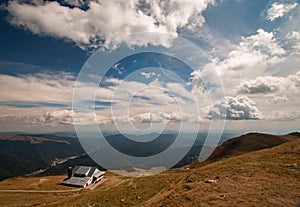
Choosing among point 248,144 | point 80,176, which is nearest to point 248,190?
point 80,176

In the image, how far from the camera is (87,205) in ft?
124

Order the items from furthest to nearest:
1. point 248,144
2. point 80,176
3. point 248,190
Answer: point 248,144 < point 80,176 < point 248,190

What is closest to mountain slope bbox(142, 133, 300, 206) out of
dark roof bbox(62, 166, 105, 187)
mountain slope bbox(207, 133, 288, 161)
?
dark roof bbox(62, 166, 105, 187)

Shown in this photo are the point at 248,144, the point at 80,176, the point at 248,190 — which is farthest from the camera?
the point at 248,144

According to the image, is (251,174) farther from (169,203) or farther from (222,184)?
(169,203)

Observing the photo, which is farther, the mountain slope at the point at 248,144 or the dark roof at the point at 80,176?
the mountain slope at the point at 248,144

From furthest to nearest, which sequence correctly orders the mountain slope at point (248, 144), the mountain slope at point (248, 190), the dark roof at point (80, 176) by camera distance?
the mountain slope at point (248, 144) < the dark roof at point (80, 176) < the mountain slope at point (248, 190)

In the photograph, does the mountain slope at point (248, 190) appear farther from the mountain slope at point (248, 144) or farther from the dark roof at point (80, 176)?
the mountain slope at point (248, 144)

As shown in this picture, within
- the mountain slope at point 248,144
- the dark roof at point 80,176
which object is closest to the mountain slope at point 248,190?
the dark roof at point 80,176

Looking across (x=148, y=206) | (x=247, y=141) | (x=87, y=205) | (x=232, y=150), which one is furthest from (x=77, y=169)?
(x=247, y=141)

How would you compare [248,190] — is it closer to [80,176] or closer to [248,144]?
[80,176]

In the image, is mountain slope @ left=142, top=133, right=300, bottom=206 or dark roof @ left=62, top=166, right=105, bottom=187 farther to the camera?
dark roof @ left=62, top=166, right=105, bottom=187

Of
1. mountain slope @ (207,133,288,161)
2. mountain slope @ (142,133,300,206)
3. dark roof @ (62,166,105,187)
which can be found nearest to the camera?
mountain slope @ (142,133,300,206)

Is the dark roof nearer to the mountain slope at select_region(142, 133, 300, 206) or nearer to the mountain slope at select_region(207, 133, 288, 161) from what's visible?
the mountain slope at select_region(142, 133, 300, 206)
